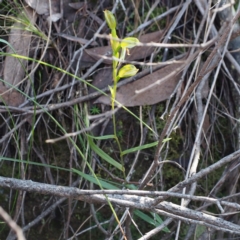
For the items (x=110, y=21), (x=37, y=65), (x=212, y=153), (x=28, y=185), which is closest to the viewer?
(x=110, y=21)

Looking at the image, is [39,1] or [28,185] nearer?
Result: [28,185]

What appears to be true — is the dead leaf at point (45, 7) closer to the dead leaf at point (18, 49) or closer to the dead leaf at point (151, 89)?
the dead leaf at point (18, 49)

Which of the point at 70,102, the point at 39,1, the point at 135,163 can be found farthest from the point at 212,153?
the point at 39,1

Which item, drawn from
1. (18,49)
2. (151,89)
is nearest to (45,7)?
(18,49)

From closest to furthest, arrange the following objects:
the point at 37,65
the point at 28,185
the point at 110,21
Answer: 1. the point at 110,21
2. the point at 28,185
3. the point at 37,65

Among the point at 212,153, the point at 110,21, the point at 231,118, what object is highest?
the point at 110,21

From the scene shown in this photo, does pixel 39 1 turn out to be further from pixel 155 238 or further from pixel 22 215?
pixel 155 238

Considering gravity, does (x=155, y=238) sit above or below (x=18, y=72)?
below

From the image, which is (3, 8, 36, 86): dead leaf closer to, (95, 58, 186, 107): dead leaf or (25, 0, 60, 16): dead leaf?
(25, 0, 60, 16): dead leaf

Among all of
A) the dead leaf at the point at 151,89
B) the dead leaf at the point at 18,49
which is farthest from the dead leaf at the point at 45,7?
the dead leaf at the point at 151,89

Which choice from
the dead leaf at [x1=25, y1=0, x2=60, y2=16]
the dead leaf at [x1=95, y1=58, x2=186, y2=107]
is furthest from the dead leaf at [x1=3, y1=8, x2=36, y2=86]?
the dead leaf at [x1=95, y1=58, x2=186, y2=107]
